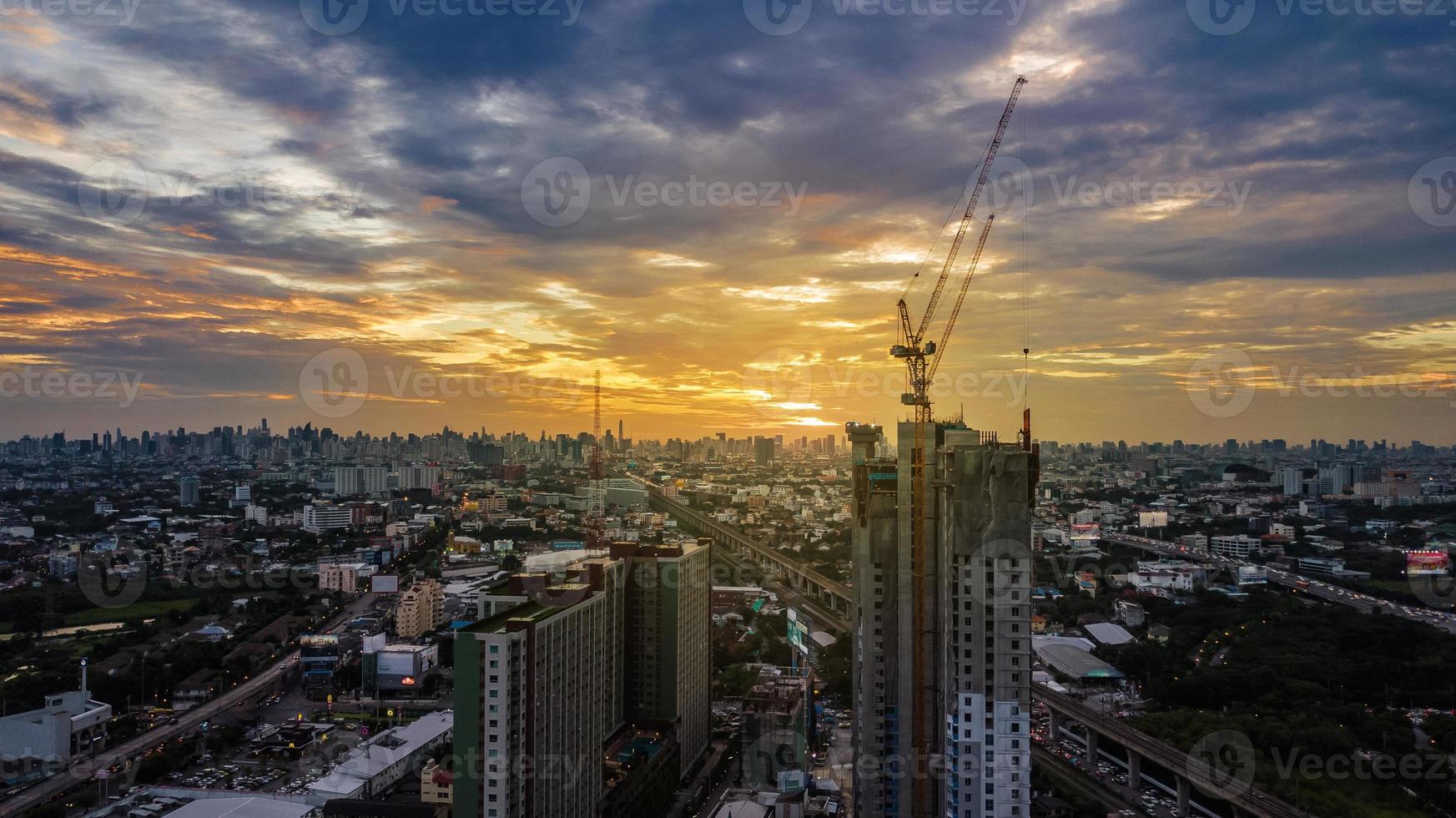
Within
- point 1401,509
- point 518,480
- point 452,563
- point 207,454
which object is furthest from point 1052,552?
point 207,454

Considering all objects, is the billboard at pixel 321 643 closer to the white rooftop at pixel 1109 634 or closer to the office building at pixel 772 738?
the office building at pixel 772 738

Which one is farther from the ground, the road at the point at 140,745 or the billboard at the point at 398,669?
the billboard at the point at 398,669

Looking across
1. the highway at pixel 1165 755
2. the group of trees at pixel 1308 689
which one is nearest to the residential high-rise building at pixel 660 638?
the highway at pixel 1165 755

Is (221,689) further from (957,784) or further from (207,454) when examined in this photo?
(207,454)

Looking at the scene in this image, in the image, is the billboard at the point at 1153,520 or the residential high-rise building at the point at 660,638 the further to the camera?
the billboard at the point at 1153,520

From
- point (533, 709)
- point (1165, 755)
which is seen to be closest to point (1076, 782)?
point (1165, 755)

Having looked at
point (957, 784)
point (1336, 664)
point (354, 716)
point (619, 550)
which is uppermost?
point (619, 550)

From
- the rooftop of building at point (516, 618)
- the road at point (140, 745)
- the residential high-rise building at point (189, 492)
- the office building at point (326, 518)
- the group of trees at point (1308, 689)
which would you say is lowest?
the road at point (140, 745)

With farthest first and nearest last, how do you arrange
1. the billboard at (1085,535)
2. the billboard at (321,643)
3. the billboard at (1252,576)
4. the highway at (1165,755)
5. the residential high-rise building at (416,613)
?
the billboard at (1085,535) < the billboard at (1252,576) < the residential high-rise building at (416,613) < the billboard at (321,643) < the highway at (1165,755)
